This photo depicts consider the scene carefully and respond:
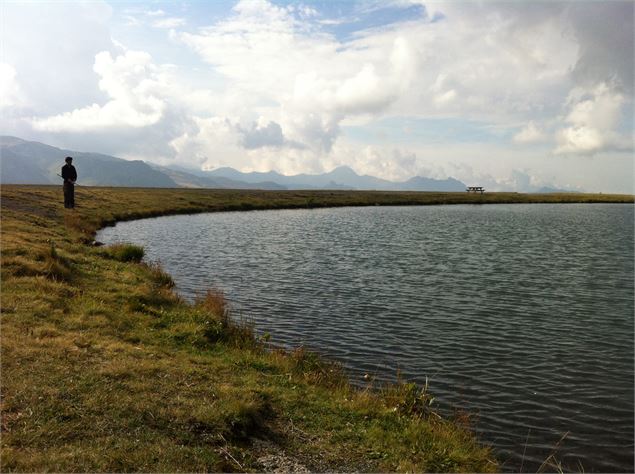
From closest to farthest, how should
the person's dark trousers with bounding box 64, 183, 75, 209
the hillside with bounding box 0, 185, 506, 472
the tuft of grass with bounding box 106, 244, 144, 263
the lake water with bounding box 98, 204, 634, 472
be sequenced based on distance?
the hillside with bounding box 0, 185, 506, 472 < the lake water with bounding box 98, 204, 634, 472 < the tuft of grass with bounding box 106, 244, 144, 263 < the person's dark trousers with bounding box 64, 183, 75, 209

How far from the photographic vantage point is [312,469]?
30.0 feet

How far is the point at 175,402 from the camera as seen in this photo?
10844mm

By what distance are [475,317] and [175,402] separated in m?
17.1

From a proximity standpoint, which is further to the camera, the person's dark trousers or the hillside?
the person's dark trousers

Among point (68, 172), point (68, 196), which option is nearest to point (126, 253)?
point (68, 172)

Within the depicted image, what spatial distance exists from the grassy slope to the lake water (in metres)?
2.50

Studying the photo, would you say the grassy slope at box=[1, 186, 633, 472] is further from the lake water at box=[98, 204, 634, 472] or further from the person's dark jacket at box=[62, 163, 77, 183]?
the person's dark jacket at box=[62, 163, 77, 183]

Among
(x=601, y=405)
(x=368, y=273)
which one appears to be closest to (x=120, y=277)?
(x=368, y=273)

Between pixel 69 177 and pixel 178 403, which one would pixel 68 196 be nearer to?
pixel 69 177

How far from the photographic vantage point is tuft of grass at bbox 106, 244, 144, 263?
3056 centimetres

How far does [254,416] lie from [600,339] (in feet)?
55.7

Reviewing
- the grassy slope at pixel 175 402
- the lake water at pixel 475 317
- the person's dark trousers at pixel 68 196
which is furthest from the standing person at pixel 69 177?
the grassy slope at pixel 175 402

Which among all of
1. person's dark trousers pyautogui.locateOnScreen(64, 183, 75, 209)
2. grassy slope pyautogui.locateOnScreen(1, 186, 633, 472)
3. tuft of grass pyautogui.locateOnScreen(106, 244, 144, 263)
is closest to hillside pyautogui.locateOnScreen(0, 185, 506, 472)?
grassy slope pyautogui.locateOnScreen(1, 186, 633, 472)

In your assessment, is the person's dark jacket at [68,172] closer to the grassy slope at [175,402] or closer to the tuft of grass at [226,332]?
the grassy slope at [175,402]
